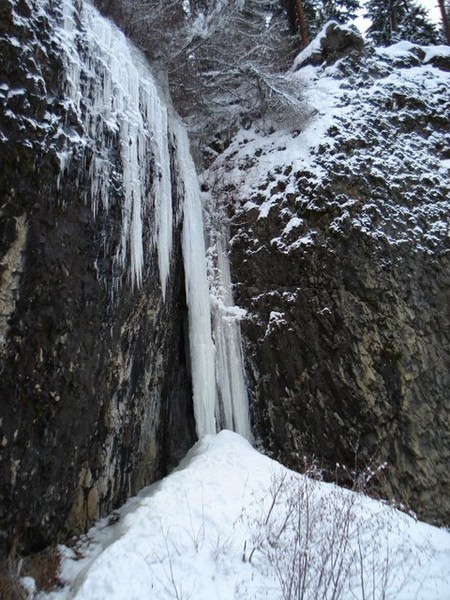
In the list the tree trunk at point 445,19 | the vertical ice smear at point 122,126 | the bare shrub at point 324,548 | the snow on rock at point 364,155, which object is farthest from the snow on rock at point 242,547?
the tree trunk at point 445,19

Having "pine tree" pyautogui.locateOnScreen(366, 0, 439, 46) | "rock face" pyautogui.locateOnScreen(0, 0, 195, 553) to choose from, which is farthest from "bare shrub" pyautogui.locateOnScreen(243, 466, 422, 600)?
Result: "pine tree" pyautogui.locateOnScreen(366, 0, 439, 46)

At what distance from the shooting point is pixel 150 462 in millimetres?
5930

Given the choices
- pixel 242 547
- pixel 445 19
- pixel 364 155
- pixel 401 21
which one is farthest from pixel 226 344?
pixel 401 21

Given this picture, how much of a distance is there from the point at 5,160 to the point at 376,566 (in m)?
4.88

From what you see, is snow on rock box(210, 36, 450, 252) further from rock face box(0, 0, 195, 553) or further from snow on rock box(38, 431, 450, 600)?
snow on rock box(38, 431, 450, 600)

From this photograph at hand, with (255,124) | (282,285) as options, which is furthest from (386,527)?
(255,124)

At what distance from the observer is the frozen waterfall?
4781mm

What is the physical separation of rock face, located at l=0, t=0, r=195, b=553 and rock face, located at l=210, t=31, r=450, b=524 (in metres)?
2.88

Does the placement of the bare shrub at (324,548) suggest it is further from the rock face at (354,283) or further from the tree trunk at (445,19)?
the tree trunk at (445,19)

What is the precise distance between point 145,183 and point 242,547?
438cm

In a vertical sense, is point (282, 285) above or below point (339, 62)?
below

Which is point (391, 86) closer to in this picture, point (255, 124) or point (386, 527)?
point (255, 124)

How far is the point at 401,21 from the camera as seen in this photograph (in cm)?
1502

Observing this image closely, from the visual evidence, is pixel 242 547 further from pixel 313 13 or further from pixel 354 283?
pixel 313 13
